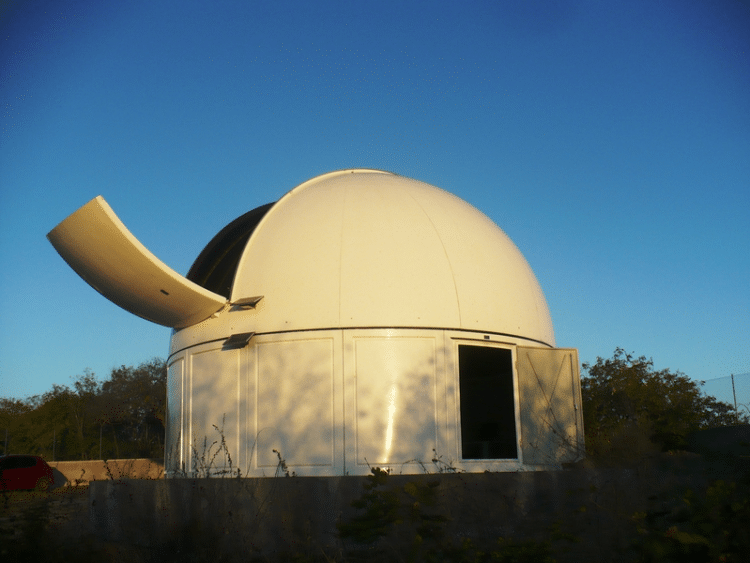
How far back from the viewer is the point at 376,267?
1059 cm

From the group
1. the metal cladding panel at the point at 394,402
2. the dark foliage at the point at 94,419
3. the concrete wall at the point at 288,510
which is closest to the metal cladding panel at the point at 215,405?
the metal cladding panel at the point at 394,402

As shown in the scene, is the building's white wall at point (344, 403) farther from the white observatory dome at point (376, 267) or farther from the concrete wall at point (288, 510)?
the concrete wall at point (288, 510)

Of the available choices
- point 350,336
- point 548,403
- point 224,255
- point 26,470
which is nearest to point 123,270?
point 224,255

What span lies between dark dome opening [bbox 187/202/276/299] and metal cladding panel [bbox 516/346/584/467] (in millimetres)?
5036

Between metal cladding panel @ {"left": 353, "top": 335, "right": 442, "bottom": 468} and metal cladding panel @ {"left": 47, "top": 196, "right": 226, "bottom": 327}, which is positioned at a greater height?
metal cladding panel @ {"left": 47, "top": 196, "right": 226, "bottom": 327}

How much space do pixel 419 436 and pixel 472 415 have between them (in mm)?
2942

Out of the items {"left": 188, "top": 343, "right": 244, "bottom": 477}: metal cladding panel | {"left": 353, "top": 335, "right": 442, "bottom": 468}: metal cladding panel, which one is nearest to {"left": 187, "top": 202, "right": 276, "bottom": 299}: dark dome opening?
{"left": 188, "top": 343, "right": 244, "bottom": 477}: metal cladding panel

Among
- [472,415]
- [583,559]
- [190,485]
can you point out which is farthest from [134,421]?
[583,559]

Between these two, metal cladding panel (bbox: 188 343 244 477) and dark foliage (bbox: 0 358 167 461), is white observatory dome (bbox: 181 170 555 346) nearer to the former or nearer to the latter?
metal cladding panel (bbox: 188 343 244 477)

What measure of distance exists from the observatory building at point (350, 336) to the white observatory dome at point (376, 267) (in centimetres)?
2

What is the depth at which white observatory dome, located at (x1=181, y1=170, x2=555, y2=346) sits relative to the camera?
411 inches

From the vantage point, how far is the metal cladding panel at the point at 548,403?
37.2 feet

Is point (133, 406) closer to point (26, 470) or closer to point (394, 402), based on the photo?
point (26, 470)

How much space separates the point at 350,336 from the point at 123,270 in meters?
3.42
